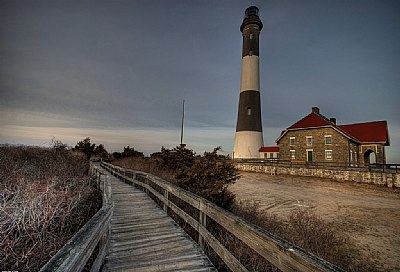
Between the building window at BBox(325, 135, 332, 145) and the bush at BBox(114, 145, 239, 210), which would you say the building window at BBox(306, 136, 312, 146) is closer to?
the building window at BBox(325, 135, 332, 145)

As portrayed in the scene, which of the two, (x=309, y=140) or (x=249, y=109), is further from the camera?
(x=249, y=109)

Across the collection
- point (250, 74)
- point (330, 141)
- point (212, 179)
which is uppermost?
point (250, 74)

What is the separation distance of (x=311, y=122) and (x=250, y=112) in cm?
835

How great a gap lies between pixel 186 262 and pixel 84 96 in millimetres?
18396

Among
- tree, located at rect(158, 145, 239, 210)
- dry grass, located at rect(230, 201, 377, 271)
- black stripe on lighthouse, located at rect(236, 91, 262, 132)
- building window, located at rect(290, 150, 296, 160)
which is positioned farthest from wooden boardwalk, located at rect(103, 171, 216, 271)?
building window, located at rect(290, 150, 296, 160)

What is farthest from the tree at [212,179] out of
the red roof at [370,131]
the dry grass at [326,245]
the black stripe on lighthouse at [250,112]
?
the red roof at [370,131]

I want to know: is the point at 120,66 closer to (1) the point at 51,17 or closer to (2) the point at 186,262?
(1) the point at 51,17

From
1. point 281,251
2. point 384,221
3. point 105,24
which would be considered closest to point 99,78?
point 105,24

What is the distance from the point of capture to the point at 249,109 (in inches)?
1203

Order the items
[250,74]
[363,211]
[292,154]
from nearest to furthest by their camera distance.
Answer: [363,211] → [292,154] → [250,74]

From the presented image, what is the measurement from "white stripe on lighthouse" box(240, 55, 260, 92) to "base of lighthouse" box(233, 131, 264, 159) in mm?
6919

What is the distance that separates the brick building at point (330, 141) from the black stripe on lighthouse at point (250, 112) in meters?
4.39

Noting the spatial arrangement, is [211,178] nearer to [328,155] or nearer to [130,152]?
[328,155]

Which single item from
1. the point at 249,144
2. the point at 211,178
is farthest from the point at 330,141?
the point at 211,178
